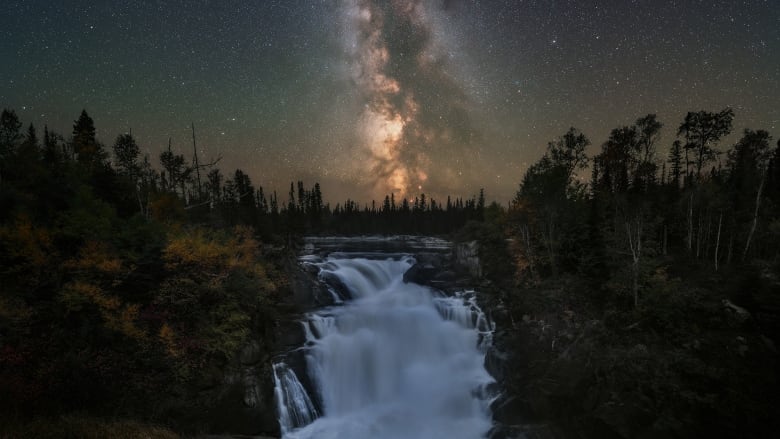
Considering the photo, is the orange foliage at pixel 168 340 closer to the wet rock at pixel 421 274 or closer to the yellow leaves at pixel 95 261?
the yellow leaves at pixel 95 261

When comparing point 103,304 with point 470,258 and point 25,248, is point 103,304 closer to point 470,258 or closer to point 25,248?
point 25,248

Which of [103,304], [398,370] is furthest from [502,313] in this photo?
[103,304]

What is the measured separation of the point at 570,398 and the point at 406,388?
30.7 feet

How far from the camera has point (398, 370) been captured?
72.0 ft

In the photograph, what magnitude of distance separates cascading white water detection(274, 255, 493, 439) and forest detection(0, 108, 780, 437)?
2480 mm

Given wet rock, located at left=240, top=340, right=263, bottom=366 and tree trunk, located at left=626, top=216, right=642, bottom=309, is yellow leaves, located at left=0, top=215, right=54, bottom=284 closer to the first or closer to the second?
wet rock, located at left=240, top=340, right=263, bottom=366

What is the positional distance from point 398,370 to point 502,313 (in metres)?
8.85

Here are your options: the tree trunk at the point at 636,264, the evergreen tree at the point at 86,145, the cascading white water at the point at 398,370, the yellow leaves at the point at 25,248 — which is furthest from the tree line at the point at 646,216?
the evergreen tree at the point at 86,145

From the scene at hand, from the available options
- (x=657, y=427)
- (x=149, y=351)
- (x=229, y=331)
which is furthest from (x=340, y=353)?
(x=657, y=427)

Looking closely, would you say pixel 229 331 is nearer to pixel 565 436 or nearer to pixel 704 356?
pixel 565 436

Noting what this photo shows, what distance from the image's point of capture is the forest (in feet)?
43.0

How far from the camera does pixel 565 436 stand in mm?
15258

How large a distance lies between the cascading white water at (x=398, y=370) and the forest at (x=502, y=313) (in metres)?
2.48

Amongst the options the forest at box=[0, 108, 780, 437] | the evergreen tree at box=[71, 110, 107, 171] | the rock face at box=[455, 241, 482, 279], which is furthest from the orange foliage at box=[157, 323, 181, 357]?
the rock face at box=[455, 241, 482, 279]
